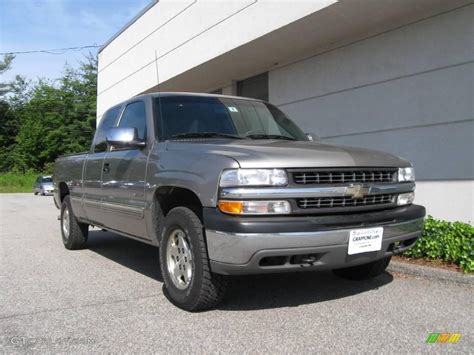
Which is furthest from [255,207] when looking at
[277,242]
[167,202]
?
[167,202]

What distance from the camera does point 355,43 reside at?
354 inches

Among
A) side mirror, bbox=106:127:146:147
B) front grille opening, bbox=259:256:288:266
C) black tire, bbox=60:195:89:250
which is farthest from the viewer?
black tire, bbox=60:195:89:250

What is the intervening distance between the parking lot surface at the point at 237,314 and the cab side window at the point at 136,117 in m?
1.59

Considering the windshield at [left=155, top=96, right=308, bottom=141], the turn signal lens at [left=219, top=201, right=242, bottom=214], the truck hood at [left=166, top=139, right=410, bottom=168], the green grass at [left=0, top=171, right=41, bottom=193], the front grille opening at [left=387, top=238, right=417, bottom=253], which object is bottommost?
the green grass at [left=0, top=171, right=41, bottom=193]

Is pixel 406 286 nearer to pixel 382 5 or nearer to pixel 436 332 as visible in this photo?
pixel 436 332

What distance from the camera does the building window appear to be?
11812 mm

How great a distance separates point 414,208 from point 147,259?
3.56m

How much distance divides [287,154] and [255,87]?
8858 mm

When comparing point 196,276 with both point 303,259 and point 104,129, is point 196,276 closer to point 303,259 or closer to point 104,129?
point 303,259

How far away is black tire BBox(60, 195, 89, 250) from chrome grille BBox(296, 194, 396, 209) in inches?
170

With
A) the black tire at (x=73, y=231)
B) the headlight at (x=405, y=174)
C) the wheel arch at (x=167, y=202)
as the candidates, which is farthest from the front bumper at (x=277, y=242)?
the black tire at (x=73, y=231)

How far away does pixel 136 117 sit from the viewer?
17.3 feet

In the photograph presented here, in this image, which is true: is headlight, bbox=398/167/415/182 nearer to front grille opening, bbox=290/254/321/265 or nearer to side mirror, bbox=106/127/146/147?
front grille opening, bbox=290/254/321/265

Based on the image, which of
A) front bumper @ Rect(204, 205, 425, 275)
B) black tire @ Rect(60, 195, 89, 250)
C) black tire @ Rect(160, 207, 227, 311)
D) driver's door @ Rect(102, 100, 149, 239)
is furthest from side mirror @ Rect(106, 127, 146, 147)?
black tire @ Rect(60, 195, 89, 250)
